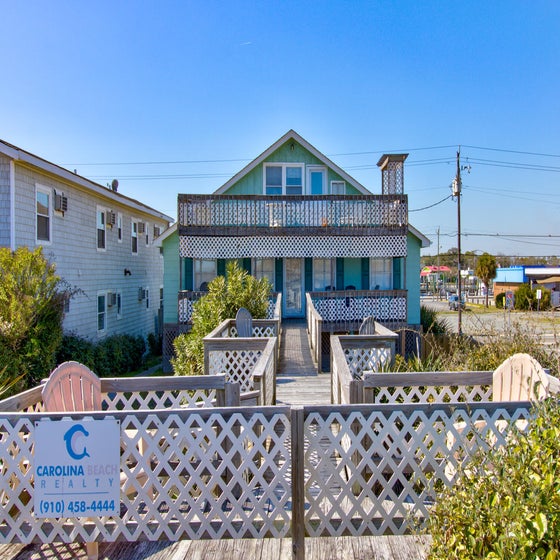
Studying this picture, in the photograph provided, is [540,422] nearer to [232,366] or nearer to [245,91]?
[232,366]

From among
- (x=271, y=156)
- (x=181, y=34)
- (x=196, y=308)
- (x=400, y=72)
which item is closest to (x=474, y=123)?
(x=400, y=72)

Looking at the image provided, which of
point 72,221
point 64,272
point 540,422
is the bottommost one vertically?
point 540,422

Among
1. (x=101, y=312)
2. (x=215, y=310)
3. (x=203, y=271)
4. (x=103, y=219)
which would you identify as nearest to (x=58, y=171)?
(x=103, y=219)

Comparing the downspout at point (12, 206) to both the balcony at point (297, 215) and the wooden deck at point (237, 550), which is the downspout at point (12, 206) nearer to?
the balcony at point (297, 215)

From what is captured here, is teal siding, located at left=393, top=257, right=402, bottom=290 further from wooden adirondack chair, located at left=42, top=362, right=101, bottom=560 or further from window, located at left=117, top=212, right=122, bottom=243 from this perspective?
wooden adirondack chair, located at left=42, top=362, right=101, bottom=560

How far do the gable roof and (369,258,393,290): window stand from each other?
10.1 feet

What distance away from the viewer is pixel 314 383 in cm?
993

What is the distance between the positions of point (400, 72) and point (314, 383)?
1213 cm

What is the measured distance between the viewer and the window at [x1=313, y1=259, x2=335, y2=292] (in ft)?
67.3

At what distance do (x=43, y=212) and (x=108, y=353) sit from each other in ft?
18.6

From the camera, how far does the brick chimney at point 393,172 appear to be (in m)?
18.9

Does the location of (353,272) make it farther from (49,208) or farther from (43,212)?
(43,212)

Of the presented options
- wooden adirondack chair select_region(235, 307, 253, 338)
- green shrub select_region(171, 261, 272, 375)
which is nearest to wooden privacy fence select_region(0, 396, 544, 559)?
green shrub select_region(171, 261, 272, 375)

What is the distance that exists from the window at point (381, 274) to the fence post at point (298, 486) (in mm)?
17698
